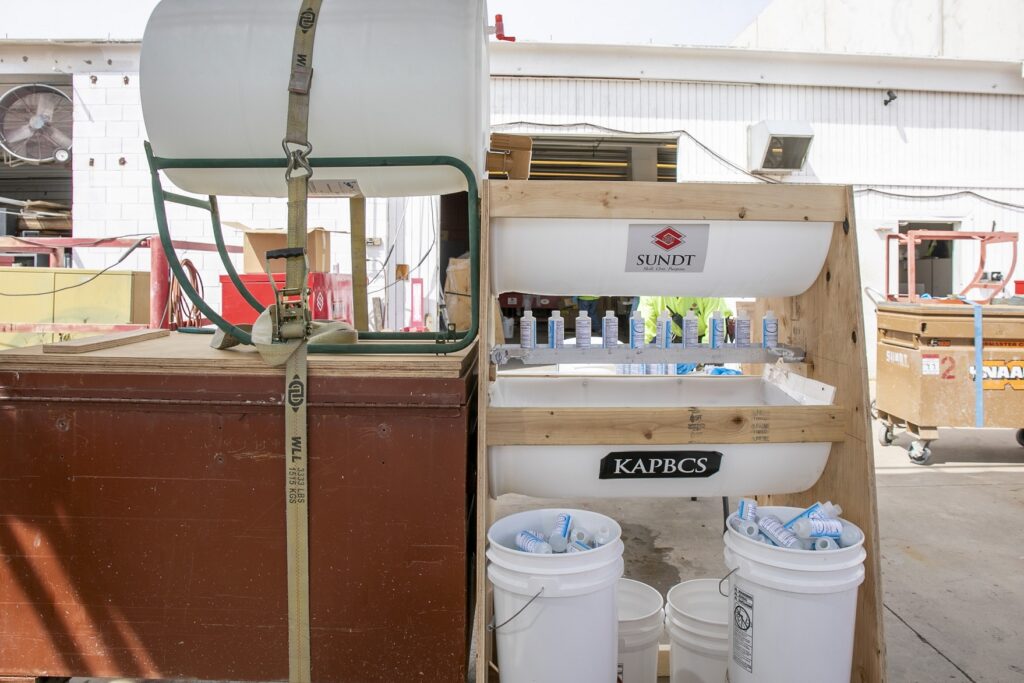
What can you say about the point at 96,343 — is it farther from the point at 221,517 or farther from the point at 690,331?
the point at 690,331

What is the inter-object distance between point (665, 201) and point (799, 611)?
1314 millimetres

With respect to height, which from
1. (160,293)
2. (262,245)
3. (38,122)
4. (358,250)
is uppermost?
(38,122)

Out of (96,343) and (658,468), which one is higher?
(96,343)

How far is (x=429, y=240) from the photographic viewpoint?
889cm

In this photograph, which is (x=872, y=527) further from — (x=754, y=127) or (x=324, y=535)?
(x=754, y=127)

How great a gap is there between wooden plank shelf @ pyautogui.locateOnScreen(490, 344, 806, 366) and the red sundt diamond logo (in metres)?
0.45

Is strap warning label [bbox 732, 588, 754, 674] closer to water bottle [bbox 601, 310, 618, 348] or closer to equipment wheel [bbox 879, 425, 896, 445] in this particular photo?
water bottle [bbox 601, 310, 618, 348]

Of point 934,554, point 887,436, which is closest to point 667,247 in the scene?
point 934,554

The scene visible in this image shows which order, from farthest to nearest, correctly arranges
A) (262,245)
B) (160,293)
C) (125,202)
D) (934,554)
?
(125,202) → (262,245) → (160,293) → (934,554)

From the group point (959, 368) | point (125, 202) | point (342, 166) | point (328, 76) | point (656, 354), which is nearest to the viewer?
point (328, 76)

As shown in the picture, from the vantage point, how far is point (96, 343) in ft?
7.48

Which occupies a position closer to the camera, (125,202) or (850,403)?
(850,403)

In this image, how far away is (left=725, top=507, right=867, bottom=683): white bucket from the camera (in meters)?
1.90

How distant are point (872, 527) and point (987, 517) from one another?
306 cm
